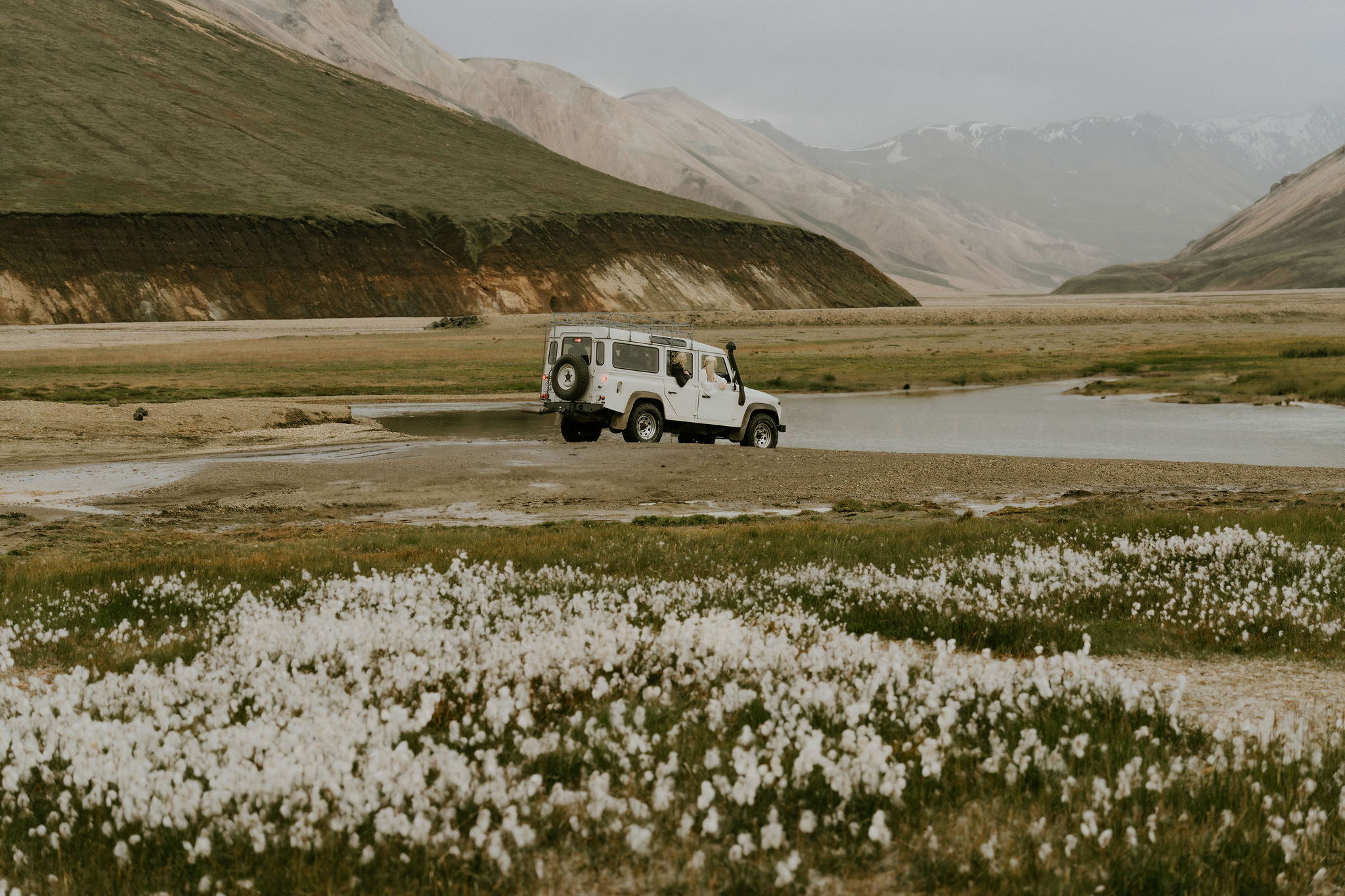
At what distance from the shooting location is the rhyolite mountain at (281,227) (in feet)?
410

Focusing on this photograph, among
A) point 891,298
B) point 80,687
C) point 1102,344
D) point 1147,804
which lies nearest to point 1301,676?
point 1147,804

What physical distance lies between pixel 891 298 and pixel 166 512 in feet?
578

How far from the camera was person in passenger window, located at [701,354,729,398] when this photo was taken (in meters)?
29.8

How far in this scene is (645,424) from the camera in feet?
96.7

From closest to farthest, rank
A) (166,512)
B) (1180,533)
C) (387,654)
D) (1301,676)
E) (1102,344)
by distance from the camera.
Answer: (387,654) < (1301,676) < (1180,533) < (166,512) < (1102,344)

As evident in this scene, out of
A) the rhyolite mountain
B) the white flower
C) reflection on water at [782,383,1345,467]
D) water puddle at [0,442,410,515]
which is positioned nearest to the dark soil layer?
the rhyolite mountain

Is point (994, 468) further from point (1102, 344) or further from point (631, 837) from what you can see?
point (1102, 344)

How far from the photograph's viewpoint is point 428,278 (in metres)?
143

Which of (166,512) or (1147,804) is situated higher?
(1147,804)

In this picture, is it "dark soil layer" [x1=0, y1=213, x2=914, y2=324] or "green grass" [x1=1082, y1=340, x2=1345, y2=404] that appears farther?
"dark soil layer" [x1=0, y1=213, x2=914, y2=324]

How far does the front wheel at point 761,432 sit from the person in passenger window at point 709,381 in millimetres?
1403

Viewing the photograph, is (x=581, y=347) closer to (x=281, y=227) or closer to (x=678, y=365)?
(x=678, y=365)

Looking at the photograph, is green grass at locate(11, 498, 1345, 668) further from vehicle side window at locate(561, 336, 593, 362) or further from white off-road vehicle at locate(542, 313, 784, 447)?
vehicle side window at locate(561, 336, 593, 362)

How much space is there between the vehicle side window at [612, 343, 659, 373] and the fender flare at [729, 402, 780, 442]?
121 inches
